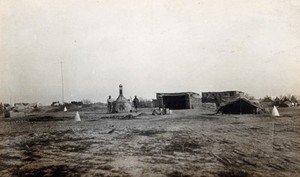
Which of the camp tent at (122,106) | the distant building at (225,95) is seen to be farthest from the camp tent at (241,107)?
the camp tent at (122,106)

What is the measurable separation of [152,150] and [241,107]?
4191 millimetres

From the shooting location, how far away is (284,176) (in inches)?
141

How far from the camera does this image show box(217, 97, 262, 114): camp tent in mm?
7310

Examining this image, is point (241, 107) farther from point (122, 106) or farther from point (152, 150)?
point (152, 150)

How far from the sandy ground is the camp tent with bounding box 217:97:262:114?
2.07m

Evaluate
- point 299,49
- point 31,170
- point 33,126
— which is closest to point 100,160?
point 31,170

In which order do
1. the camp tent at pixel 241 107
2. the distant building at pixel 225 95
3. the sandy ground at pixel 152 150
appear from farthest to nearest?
the camp tent at pixel 241 107, the distant building at pixel 225 95, the sandy ground at pixel 152 150

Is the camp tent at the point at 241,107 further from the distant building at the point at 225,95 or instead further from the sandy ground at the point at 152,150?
the sandy ground at the point at 152,150

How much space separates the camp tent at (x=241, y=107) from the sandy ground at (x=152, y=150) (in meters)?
2.07

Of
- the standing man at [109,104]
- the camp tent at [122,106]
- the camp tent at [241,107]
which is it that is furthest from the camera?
the camp tent at [122,106]

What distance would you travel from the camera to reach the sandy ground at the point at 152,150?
12.5ft

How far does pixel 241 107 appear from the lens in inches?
299

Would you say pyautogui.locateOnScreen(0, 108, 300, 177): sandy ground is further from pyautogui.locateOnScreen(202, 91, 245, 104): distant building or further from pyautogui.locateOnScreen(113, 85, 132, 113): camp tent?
pyautogui.locateOnScreen(113, 85, 132, 113): camp tent

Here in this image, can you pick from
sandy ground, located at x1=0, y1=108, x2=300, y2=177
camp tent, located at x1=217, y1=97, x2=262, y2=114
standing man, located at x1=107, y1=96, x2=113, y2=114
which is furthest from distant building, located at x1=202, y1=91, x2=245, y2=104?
standing man, located at x1=107, y1=96, x2=113, y2=114
